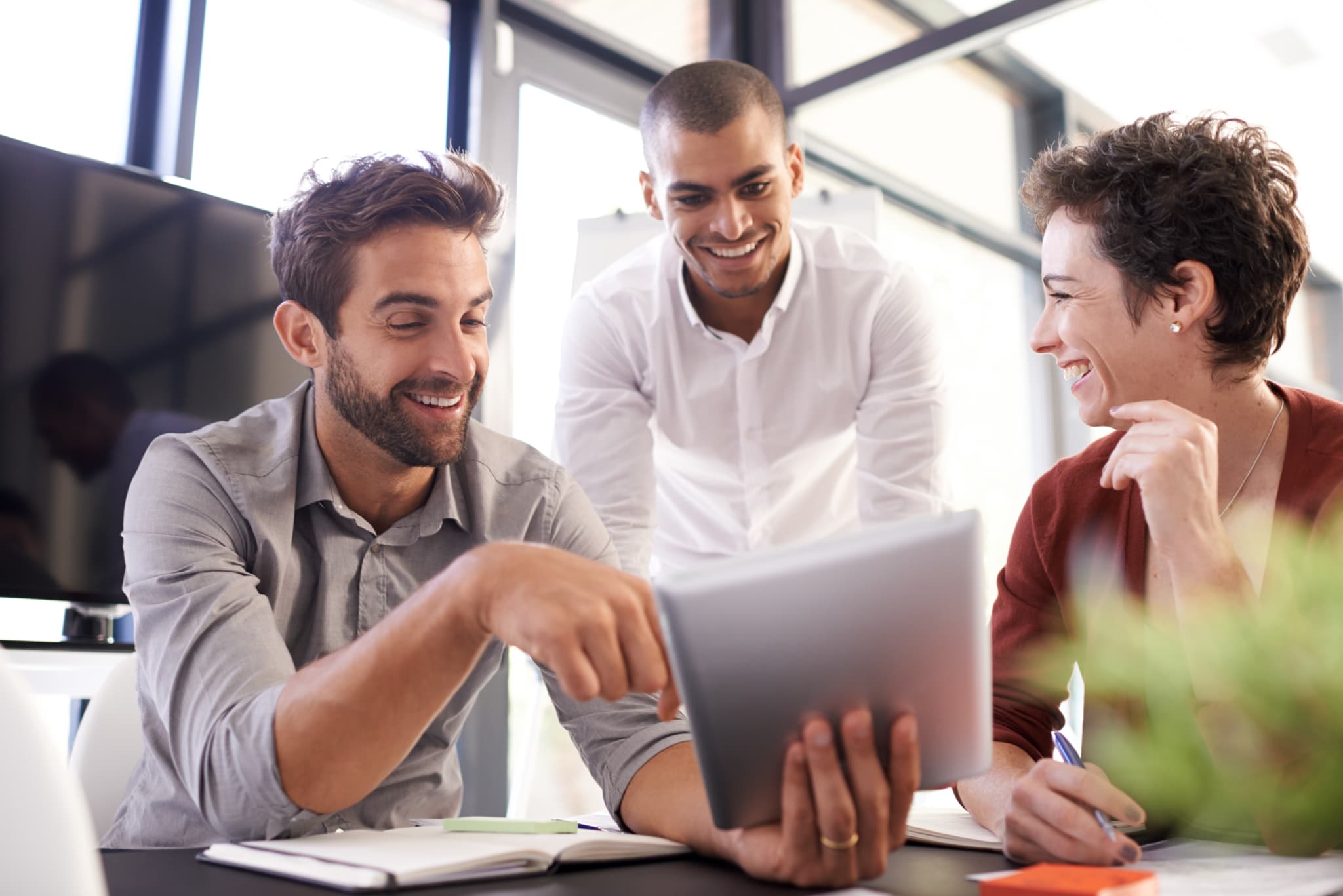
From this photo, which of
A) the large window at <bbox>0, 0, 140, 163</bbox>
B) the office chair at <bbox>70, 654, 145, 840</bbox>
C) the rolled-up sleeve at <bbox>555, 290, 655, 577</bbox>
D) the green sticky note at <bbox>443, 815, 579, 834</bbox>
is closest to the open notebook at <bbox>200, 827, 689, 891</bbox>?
the green sticky note at <bbox>443, 815, 579, 834</bbox>

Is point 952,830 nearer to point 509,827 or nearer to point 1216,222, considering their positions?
point 509,827

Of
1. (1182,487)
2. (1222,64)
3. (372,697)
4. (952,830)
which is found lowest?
(952,830)

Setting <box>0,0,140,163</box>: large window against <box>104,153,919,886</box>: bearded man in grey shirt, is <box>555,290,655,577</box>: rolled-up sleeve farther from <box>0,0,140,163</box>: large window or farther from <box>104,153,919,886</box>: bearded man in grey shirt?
<box>0,0,140,163</box>: large window

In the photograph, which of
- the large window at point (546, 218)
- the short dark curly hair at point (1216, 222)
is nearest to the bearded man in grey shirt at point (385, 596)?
the short dark curly hair at point (1216, 222)

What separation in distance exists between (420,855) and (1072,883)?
1.53ft

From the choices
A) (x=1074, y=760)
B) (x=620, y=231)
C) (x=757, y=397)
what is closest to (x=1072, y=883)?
(x=1074, y=760)

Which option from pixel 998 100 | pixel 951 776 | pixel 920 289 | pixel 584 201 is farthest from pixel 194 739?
pixel 998 100

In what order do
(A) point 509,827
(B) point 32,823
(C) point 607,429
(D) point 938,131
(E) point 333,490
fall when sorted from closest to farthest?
(B) point 32,823
(A) point 509,827
(E) point 333,490
(C) point 607,429
(D) point 938,131

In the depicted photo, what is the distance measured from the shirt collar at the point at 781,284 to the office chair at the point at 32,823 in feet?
6.45

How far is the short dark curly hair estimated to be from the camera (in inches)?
50.6

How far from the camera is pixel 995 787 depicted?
1.11 meters

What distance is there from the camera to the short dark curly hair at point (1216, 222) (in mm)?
1286

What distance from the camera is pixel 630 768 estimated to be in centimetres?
112

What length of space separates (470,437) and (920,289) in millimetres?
1360
